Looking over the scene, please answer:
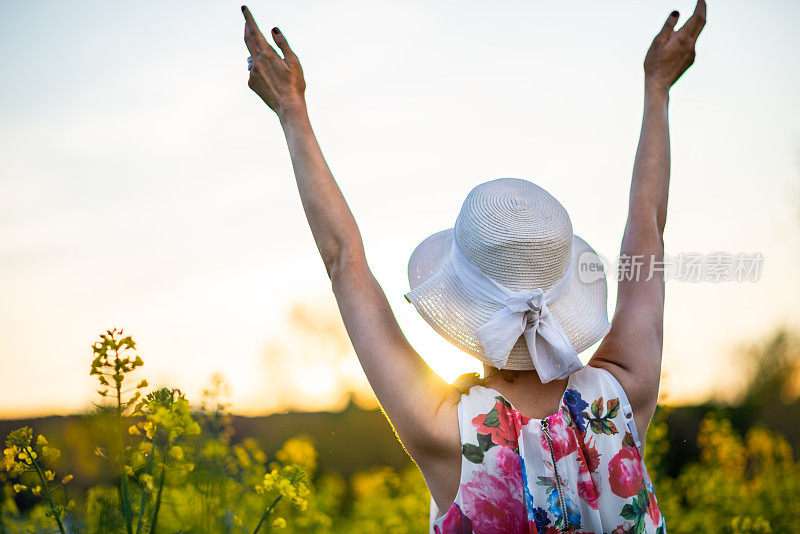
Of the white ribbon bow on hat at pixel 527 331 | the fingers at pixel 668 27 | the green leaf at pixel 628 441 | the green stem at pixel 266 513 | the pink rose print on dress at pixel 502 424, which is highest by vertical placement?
the fingers at pixel 668 27

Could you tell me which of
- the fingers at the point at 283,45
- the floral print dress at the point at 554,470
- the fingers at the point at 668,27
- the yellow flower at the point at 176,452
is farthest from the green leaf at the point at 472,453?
the fingers at the point at 668,27

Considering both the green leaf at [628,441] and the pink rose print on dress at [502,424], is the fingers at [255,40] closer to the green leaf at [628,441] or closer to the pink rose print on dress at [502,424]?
the pink rose print on dress at [502,424]

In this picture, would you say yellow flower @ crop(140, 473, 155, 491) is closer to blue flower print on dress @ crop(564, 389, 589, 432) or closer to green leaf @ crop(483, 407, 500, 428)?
green leaf @ crop(483, 407, 500, 428)

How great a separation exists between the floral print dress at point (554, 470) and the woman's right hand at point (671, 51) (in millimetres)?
925

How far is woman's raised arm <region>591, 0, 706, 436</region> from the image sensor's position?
161cm

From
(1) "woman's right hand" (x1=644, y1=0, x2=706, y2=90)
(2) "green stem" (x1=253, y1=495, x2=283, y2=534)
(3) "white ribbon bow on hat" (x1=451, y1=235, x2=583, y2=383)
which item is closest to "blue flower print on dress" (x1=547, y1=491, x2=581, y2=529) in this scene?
(3) "white ribbon bow on hat" (x1=451, y1=235, x2=583, y2=383)

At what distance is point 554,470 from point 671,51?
1235 millimetres

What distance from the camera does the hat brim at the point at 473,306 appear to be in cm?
158

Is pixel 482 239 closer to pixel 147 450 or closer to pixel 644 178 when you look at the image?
pixel 644 178

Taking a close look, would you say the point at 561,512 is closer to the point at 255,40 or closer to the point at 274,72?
the point at 274,72

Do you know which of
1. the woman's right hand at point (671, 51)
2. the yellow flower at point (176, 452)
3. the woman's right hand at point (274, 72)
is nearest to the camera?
the yellow flower at point (176, 452)

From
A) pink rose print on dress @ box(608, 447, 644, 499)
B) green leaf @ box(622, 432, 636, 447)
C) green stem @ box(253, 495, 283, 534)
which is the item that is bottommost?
green stem @ box(253, 495, 283, 534)

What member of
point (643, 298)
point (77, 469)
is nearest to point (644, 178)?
point (643, 298)

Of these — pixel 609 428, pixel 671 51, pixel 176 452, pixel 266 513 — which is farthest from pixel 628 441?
pixel 671 51
